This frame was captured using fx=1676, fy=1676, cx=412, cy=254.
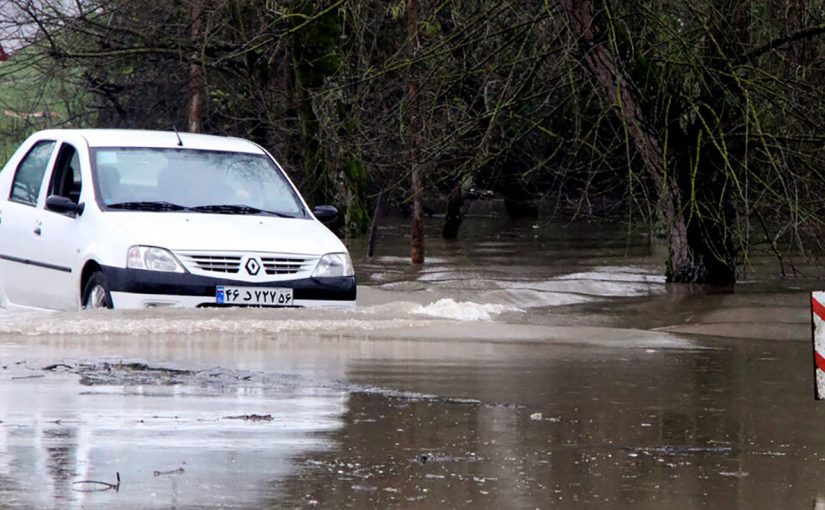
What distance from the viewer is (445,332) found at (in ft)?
37.3

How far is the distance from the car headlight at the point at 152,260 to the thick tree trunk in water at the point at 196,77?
38.7 ft

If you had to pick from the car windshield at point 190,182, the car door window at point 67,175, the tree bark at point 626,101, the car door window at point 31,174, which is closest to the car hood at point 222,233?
the car windshield at point 190,182

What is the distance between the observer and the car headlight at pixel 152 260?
37.1 feet

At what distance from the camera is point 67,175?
41.8 ft

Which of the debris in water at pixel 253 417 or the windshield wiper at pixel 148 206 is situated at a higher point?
the windshield wiper at pixel 148 206

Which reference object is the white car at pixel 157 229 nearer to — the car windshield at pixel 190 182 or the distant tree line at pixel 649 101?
the car windshield at pixel 190 182

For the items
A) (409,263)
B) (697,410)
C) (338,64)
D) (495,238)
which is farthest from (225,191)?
(495,238)

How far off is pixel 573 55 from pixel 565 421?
896cm

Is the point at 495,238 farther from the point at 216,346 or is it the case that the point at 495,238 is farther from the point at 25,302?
the point at 216,346

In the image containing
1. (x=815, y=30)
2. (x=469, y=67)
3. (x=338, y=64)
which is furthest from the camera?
(x=338, y=64)

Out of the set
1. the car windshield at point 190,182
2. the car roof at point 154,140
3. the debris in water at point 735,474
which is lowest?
the debris in water at point 735,474

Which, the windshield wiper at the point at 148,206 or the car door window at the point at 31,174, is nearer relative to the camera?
the windshield wiper at the point at 148,206

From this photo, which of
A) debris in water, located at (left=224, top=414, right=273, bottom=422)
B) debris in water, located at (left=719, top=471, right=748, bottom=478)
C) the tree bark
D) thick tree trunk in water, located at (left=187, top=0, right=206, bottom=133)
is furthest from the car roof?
thick tree trunk in water, located at (left=187, top=0, right=206, bottom=133)

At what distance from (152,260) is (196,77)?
51.2 ft
